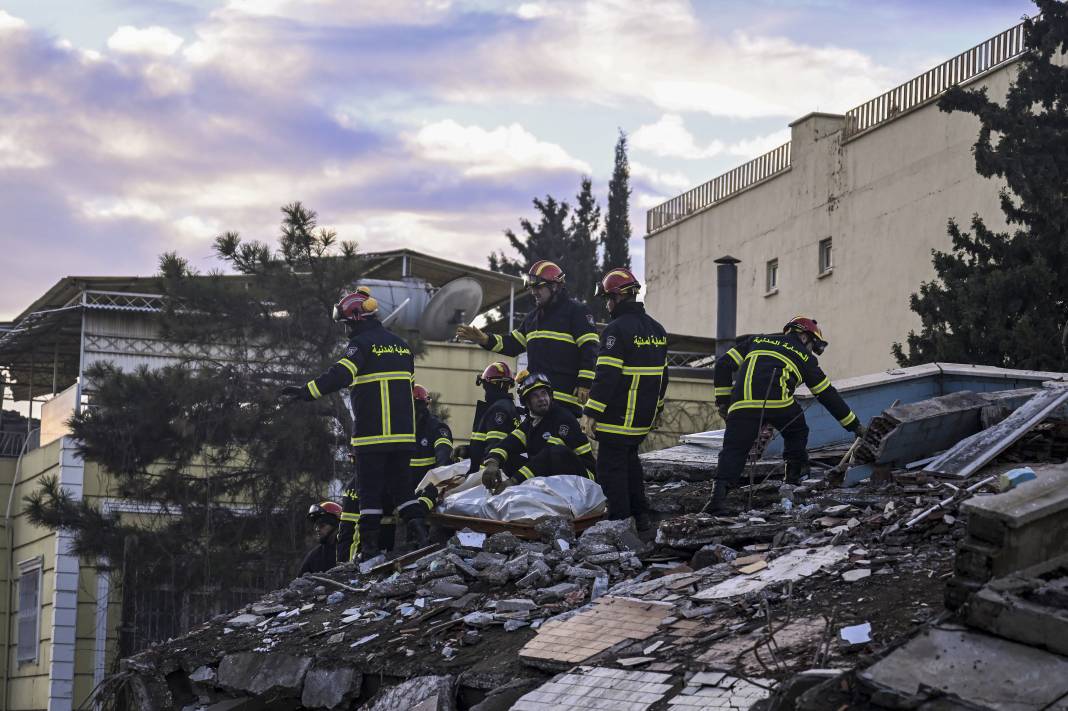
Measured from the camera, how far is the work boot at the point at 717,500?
1140cm

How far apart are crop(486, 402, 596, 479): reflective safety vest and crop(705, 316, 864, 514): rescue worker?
1.09m

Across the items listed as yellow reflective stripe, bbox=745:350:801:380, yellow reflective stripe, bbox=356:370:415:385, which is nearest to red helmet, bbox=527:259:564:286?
yellow reflective stripe, bbox=356:370:415:385

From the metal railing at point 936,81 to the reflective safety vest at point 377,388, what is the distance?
14.9m

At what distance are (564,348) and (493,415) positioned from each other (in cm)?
82

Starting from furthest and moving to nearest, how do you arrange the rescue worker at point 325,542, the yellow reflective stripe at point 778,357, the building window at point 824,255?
1. the building window at point 824,255
2. the rescue worker at point 325,542
3. the yellow reflective stripe at point 778,357

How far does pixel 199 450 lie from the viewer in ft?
63.6

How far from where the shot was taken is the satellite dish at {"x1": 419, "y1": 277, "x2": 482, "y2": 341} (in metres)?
25.4

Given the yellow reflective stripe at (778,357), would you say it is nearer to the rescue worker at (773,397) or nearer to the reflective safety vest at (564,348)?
the rescue worker at (773,397)

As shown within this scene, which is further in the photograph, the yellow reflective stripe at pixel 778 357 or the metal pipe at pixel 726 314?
the metal pipe at pixel 726 314

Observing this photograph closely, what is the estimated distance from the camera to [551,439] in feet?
40.3

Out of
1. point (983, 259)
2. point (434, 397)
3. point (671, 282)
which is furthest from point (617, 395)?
point (671, 282)

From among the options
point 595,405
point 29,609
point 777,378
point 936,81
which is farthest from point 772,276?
point 595,405

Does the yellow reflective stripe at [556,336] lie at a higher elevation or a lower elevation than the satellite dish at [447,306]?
lower

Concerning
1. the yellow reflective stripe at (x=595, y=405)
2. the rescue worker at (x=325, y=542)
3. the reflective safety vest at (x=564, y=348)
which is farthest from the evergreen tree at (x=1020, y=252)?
the rescue worker at (x=325, y=542)
